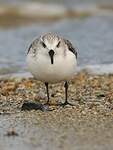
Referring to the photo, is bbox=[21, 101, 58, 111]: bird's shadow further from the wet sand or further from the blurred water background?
the blurred water background

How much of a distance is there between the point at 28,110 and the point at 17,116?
305 millimetres

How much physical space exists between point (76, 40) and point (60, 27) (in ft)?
9.08

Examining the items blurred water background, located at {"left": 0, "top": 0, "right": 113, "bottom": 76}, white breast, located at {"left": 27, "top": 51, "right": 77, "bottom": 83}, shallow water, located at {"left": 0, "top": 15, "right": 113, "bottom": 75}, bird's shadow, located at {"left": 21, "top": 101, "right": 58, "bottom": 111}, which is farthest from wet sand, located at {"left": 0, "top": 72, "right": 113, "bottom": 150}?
shallow water, located at {"left": 0, "top": 15, "right": 113, "bottom": 75}

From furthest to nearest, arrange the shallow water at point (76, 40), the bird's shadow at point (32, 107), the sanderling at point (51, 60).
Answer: the shallow water at point (76, 40) → the bird's shadow at point (32, 107) → the sanderling at point (51, 60)

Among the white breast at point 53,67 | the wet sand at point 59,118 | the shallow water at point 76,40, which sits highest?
the shallow water at point 76,40

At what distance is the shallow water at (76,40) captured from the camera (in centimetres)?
1148

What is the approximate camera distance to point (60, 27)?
16297mm

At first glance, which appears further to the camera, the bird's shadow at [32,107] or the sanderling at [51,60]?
the bird's shadow at [32,107]

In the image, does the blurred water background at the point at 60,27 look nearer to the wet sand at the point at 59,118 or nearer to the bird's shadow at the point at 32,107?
the wet sand at the point at 59,118

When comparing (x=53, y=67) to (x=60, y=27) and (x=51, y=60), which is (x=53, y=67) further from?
(x=60, y=27)

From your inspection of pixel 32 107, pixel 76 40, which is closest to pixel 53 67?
pixel 32 107

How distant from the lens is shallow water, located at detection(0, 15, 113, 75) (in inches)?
452

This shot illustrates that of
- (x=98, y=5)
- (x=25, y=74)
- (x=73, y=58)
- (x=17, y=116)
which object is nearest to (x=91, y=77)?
(x=25, y=74)

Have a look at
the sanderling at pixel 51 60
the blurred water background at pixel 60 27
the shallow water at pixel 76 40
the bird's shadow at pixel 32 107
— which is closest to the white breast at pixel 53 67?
the sanderling at pixel 51 60
